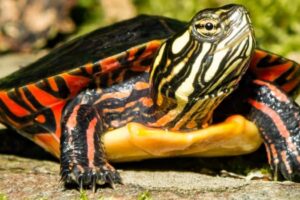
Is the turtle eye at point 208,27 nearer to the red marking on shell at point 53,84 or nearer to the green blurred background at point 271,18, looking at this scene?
the red marking on shell at point 53,84

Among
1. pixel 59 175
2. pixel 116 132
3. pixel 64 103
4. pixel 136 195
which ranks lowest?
pixel 136 195

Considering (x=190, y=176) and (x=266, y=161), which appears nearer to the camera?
(x=190, y=176)

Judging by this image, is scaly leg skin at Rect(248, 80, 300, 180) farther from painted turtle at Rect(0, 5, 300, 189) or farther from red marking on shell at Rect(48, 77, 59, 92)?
red marking on shell at Rect(48, 77, 59, 92)

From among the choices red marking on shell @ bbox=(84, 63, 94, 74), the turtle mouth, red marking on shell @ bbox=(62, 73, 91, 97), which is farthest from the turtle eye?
red marking on shell @ bbox=(62, 73, 91, 97)

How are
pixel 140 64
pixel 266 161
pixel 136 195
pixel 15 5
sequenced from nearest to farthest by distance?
1. pixel 136 195
2. pixel 140 64
3. pixel 266 161
4. pixel 15 5

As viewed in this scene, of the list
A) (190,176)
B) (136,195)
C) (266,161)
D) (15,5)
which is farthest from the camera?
(15,5)

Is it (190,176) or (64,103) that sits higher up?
(64,103)

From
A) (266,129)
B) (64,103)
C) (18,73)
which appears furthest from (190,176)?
(18,73)

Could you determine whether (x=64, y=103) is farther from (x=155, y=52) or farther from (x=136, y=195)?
(x=136, y=195)
